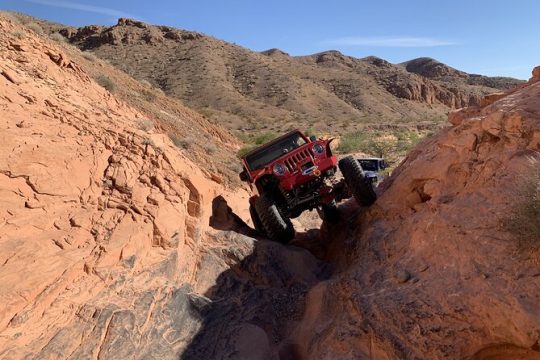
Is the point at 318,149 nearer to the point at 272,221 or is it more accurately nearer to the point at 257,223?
the point at 272,221

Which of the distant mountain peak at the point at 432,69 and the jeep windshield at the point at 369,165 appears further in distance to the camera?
the distant mountain peak at the point at 432,69

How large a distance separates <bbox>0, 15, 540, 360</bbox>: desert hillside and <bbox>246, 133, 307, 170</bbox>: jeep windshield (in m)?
1.15

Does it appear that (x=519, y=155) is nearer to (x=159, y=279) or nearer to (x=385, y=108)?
(x=159, y=279)

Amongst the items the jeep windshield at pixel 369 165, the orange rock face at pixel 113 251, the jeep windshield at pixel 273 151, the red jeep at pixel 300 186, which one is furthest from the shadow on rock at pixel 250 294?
the jeep windshield at pixel 369 165

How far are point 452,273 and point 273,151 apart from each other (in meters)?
4.97

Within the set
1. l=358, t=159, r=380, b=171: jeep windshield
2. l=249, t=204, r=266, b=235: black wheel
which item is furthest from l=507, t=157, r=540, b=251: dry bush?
l=358, t=159, r=380, b=171: jeep windshield

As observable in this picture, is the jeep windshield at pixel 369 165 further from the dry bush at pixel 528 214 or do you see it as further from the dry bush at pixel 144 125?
the dry bush at pixel 528 214

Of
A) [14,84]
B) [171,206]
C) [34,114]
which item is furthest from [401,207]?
[14,84]

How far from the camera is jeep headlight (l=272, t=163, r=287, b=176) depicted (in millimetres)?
7836

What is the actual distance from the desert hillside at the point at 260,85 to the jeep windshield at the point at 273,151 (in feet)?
84.9

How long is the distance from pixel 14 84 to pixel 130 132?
1868mm

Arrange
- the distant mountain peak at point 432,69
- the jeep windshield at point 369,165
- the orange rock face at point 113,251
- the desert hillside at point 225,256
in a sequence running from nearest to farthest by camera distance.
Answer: the desert hillside at point 225,256 → the orange rock face at point 113,251 → the jeep windshield at point 369,165 → the distant mountain peak at point 432,69

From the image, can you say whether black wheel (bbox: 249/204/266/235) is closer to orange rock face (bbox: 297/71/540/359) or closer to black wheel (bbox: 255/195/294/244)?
black wheel (bbox: 255/195/294/244)

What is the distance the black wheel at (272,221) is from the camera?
24.7 ft
